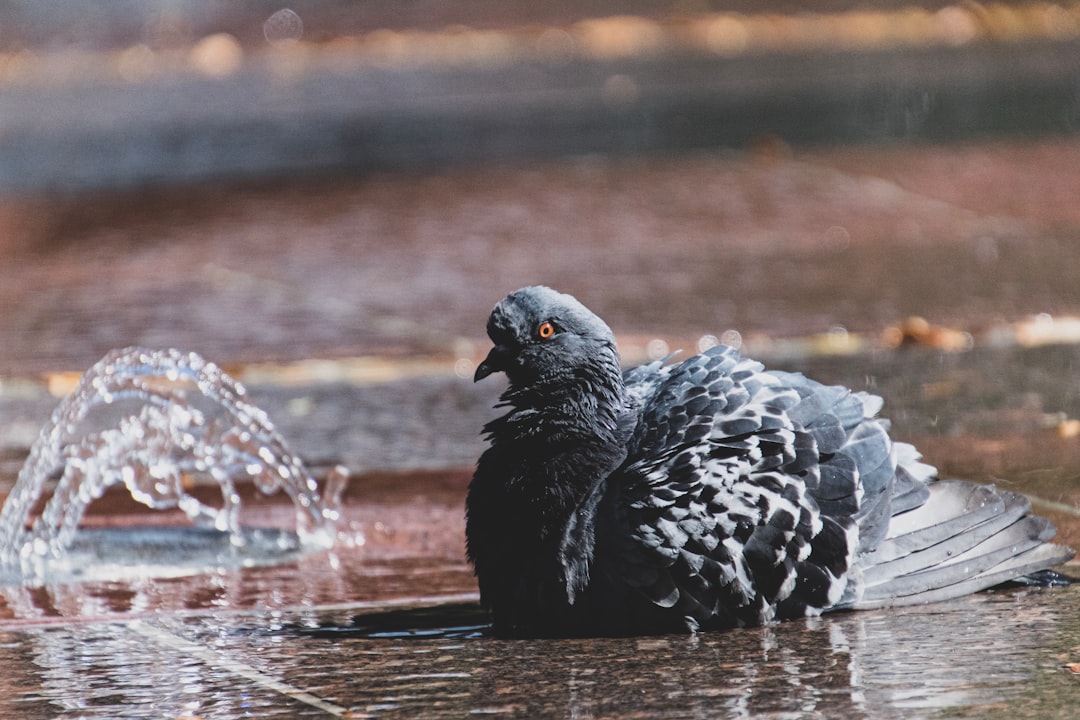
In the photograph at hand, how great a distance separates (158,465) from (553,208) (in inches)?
239

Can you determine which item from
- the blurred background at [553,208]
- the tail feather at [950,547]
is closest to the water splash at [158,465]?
the blurred background at [553,208]

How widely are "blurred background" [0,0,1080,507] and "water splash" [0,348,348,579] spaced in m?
0.62

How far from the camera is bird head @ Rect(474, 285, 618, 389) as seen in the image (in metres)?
4.38

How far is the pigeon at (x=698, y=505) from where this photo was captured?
415cm

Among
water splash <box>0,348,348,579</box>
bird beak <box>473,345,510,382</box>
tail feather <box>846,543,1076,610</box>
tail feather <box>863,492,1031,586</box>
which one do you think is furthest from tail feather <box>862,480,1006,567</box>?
water splash <box>0,348,348,579</box>

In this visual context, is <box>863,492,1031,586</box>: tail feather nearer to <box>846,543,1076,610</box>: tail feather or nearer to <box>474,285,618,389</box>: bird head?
<box>846,543,1076,610</box>: tail feather

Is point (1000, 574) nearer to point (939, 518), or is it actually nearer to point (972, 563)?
point (972, 563)

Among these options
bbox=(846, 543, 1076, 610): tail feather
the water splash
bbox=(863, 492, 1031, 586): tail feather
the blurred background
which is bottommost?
bbox=(846, 543, 1076, 610): tail feather

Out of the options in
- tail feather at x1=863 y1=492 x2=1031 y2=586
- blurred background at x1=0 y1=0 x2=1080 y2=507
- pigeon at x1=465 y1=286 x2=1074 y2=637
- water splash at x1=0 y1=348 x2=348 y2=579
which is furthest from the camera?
blurred background at x1=0 y1=0 x2=1080 y2=507

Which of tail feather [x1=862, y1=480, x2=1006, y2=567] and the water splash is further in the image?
the water splash

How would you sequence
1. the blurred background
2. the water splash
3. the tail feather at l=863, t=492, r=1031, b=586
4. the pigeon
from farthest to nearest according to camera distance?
the blurred background
the water splash
the tail feather at l=863, t=492, r=1031, b=586
the pigeon

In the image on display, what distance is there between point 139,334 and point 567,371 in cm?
443

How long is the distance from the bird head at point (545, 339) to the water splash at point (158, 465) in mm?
1282

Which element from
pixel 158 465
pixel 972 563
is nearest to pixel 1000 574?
pixel 972 563
